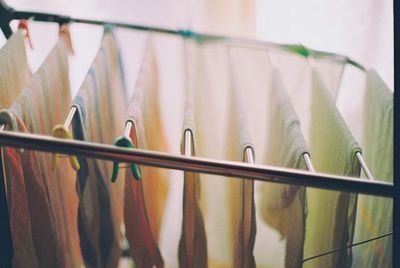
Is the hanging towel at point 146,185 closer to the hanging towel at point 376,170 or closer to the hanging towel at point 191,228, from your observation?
the hanging towel at point 191,228

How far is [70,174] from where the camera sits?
1.12 metres

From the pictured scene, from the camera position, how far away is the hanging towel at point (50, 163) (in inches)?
40.7

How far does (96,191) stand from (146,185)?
4.8 inches

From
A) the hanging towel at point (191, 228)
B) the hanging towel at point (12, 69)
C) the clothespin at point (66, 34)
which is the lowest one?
the hanging towel at point (191, 228)

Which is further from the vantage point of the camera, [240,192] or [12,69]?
[12,69]

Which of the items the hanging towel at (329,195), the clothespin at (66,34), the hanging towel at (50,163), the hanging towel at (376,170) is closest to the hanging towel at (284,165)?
the hanging towel at (329,195)

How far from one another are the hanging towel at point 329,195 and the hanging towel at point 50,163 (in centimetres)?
46

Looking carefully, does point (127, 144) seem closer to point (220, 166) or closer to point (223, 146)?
point (220, 166)

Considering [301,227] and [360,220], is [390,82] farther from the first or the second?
[301,227]

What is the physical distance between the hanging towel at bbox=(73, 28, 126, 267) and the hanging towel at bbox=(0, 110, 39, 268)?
0.10 meters

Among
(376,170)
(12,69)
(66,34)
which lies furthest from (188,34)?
(376,170)

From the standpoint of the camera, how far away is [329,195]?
1.05 meters

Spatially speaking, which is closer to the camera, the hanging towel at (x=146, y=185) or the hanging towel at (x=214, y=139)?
the hanging towel at (x=146, y=185)

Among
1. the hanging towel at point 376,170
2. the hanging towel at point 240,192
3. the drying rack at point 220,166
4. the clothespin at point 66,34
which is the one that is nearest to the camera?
the drying rack at point 220,166
